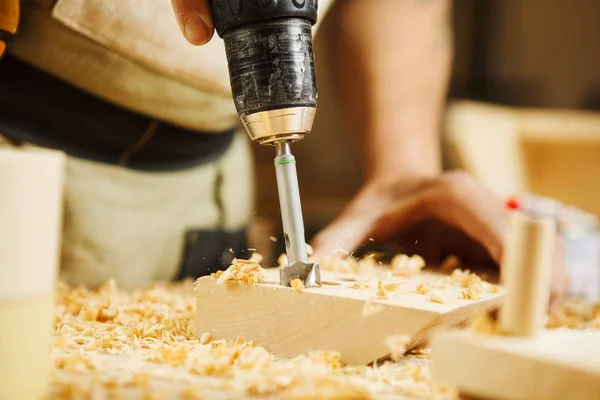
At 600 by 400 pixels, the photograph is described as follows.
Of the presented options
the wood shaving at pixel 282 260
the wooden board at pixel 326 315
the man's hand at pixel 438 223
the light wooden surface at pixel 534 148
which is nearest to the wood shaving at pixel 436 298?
the wooden board at pixel 326 315

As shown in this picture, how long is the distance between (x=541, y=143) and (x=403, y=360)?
2246mm

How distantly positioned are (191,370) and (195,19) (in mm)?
432

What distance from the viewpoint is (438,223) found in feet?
4.01

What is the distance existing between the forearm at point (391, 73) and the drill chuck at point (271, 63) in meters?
0.81

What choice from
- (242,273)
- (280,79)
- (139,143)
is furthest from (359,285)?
Answer: (139,143)

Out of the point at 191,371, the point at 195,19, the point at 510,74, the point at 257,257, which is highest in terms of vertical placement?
the point at 510,74

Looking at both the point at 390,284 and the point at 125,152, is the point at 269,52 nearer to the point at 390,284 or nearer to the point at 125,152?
the point at 390,284

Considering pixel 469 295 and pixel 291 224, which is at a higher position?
pixel 291 224

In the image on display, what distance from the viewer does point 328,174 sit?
3266 millimetres

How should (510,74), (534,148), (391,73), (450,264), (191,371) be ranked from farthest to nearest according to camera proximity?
(510,74)
(534,148)
(391,73)
(450,264)
(191,371)

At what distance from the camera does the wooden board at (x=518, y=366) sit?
0.51 metres

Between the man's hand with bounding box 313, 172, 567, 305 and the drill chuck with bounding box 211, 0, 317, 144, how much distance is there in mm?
417

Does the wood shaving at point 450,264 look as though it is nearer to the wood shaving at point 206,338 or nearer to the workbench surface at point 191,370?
the workbench surface at point 191,370

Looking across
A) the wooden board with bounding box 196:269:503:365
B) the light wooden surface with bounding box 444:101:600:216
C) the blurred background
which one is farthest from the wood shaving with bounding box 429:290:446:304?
the blurred background
